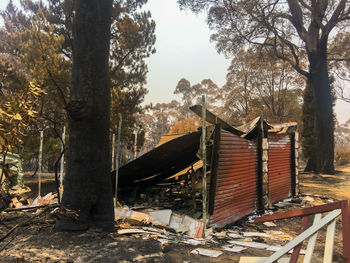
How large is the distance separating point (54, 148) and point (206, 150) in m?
12.1

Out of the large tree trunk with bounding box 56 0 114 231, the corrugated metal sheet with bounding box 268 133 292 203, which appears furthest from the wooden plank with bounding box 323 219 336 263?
the corrugated metal sheet with bounding box 268 133 292 203

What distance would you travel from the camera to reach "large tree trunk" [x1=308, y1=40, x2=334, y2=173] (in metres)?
15.8

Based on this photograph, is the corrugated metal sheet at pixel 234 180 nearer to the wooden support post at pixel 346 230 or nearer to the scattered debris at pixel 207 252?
the scattered debris at pixel 207 252

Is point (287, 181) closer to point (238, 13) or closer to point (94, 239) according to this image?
point (94, 239)

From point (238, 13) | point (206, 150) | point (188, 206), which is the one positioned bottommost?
point (188, 206)

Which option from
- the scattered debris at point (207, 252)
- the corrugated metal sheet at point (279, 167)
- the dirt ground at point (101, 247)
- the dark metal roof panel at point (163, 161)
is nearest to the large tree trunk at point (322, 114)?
the corrugated metal sheet at point (279, 167)

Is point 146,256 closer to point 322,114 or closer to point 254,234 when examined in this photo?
point 254,234

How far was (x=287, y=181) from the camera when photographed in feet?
30.8

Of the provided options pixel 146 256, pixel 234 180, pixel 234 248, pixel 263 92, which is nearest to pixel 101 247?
pixel 146 256

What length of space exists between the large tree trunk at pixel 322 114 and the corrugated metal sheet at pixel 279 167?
306 inches

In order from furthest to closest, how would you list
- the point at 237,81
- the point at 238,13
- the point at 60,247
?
the point at 237,81 < the point at 238,13 < the point at 60,247

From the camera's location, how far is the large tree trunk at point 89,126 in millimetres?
3949

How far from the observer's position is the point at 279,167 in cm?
882

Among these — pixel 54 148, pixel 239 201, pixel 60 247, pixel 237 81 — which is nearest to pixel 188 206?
pixel 239 201
